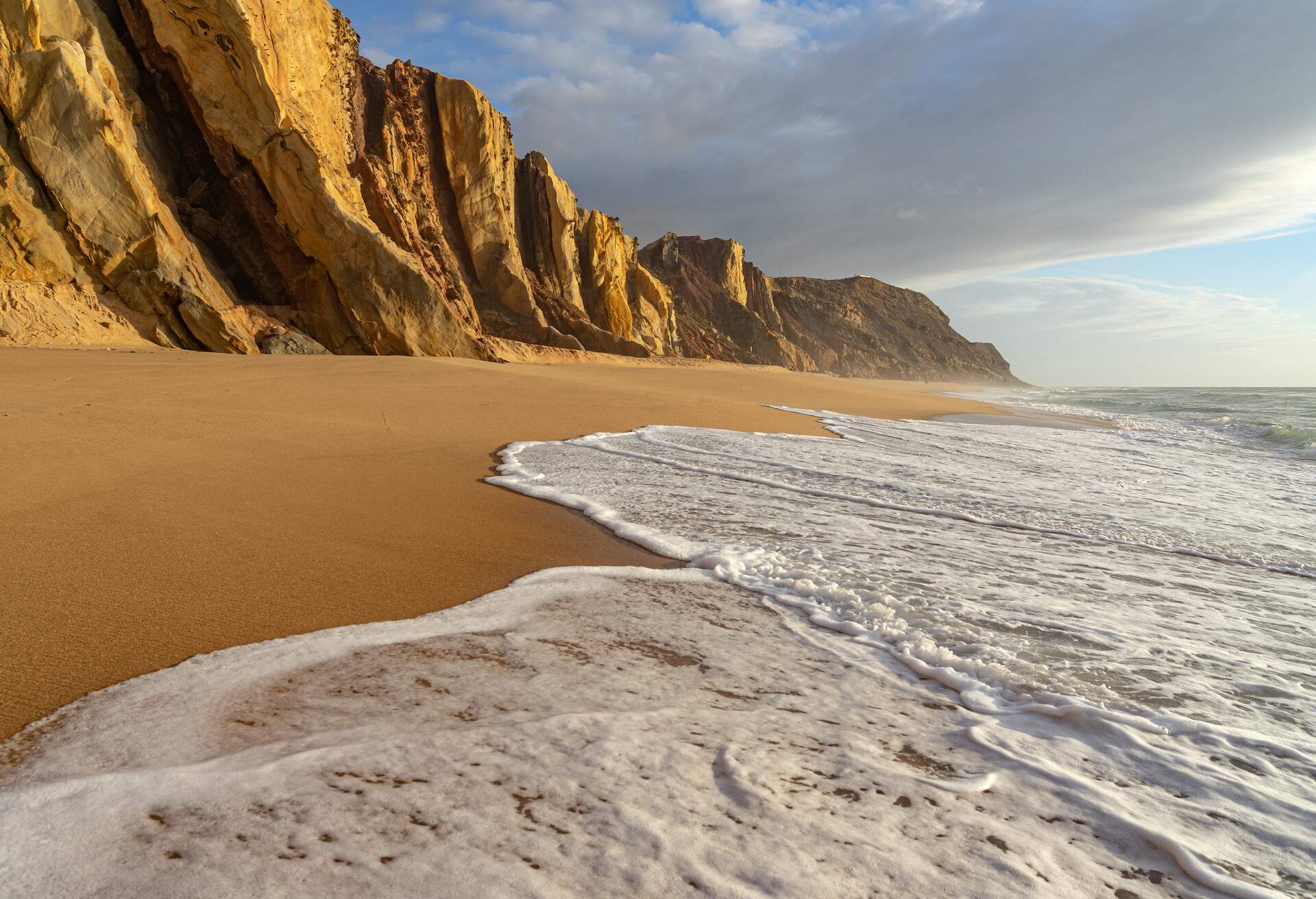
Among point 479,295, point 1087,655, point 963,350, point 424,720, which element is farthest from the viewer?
point 963,350

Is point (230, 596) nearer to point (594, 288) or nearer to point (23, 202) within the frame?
point (23, 202)

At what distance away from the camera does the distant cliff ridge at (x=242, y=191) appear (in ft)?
38.4

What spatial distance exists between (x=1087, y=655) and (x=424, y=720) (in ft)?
6.79

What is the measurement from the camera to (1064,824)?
4.63ft

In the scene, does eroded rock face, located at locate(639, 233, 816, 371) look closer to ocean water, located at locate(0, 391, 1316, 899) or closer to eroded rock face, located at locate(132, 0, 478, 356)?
eroded rock face, located at locate(132, 0, 478, 356)

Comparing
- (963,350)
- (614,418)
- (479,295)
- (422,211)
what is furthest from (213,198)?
(963,350)

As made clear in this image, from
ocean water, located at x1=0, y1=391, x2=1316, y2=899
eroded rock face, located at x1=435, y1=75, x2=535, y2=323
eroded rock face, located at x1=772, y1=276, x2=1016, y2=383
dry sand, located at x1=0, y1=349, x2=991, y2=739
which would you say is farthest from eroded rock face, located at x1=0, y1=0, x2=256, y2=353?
eroded rock face, located at x1=772, y1=276, x2=1016, y2=383

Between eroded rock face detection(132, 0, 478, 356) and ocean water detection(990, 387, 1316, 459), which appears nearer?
ocean water detection(990, 387, 1316, 459)

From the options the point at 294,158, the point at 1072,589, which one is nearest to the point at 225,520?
the point at 1072,589

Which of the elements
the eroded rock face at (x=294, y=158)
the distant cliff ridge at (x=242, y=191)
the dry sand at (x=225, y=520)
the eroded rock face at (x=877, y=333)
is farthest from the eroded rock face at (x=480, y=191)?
the eroded rock face at (x=877, y=333)

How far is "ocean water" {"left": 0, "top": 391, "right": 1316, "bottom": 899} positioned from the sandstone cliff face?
42909 mm

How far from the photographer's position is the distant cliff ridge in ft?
38.4

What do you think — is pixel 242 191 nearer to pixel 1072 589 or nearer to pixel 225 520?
pixel 225 520

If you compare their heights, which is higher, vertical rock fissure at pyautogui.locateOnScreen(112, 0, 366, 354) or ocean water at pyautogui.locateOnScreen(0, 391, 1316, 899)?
vertical rock fissure at pyautogui.locateOnScreen(112, 0, 366, 354)
